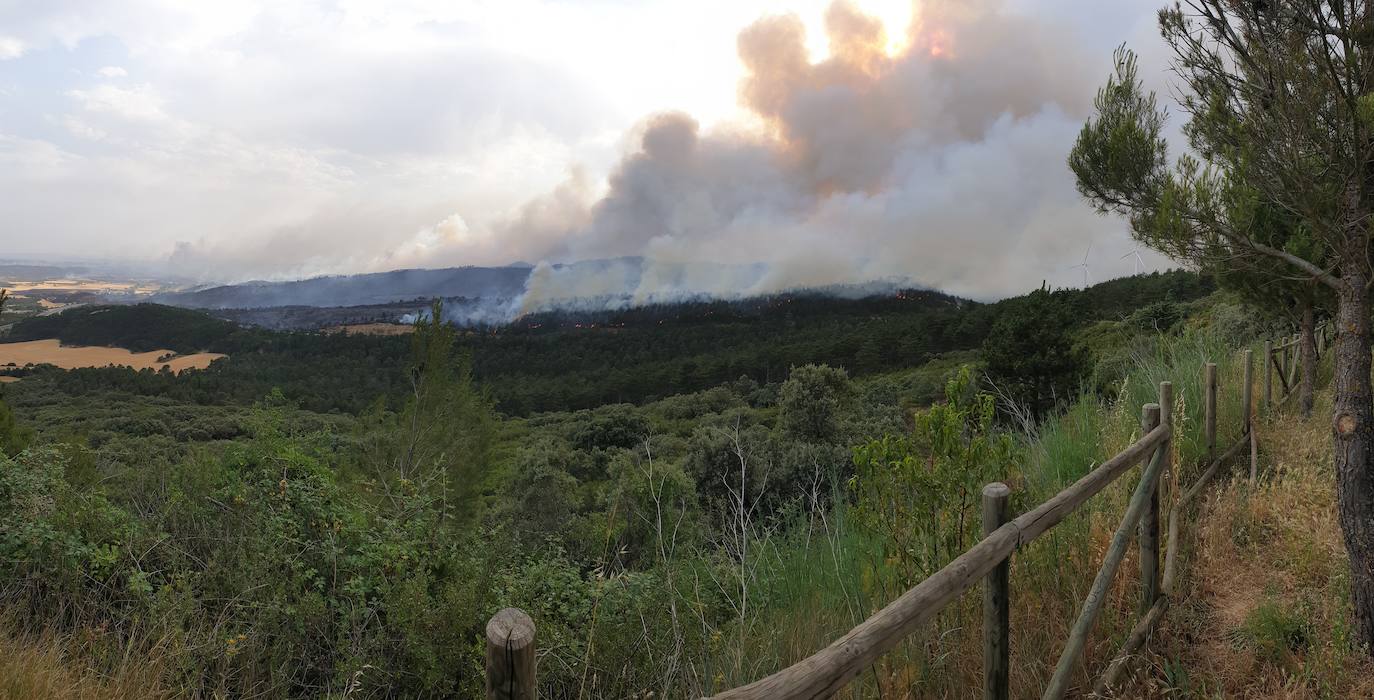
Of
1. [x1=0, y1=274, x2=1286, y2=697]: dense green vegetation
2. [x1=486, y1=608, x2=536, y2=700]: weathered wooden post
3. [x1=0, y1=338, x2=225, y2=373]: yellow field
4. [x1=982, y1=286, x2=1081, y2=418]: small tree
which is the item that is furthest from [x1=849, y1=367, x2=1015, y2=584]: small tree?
[x1=0, y1=338, x2=225, y2=373]: yellow field

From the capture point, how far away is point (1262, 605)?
3355mm

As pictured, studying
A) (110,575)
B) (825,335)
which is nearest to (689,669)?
Result: (110,575)

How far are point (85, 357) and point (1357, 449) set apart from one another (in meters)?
88.5

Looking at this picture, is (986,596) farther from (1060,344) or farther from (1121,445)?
(1060,344)

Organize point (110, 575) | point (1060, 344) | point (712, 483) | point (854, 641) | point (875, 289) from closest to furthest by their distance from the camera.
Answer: point (854, 641), point (110, 575), point (712, 483), point (1060, 344), point (875, 289)

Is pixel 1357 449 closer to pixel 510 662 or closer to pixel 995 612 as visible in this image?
pixel 995 612

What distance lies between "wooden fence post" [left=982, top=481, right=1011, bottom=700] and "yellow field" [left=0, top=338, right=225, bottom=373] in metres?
77.8

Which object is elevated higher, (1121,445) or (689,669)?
(1121,445)

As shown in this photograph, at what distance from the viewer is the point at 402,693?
376 centimetres

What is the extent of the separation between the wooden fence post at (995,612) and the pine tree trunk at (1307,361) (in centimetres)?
765

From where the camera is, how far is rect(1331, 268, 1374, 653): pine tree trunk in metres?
3.11

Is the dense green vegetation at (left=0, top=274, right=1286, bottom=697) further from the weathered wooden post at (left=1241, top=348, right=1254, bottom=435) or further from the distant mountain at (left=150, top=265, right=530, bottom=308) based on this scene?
the distant mountain at (left=150, top=265, right=530, bottom=308)

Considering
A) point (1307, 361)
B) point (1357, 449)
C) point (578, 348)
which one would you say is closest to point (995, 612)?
point (1357, 449)

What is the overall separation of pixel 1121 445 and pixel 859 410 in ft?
72.1
